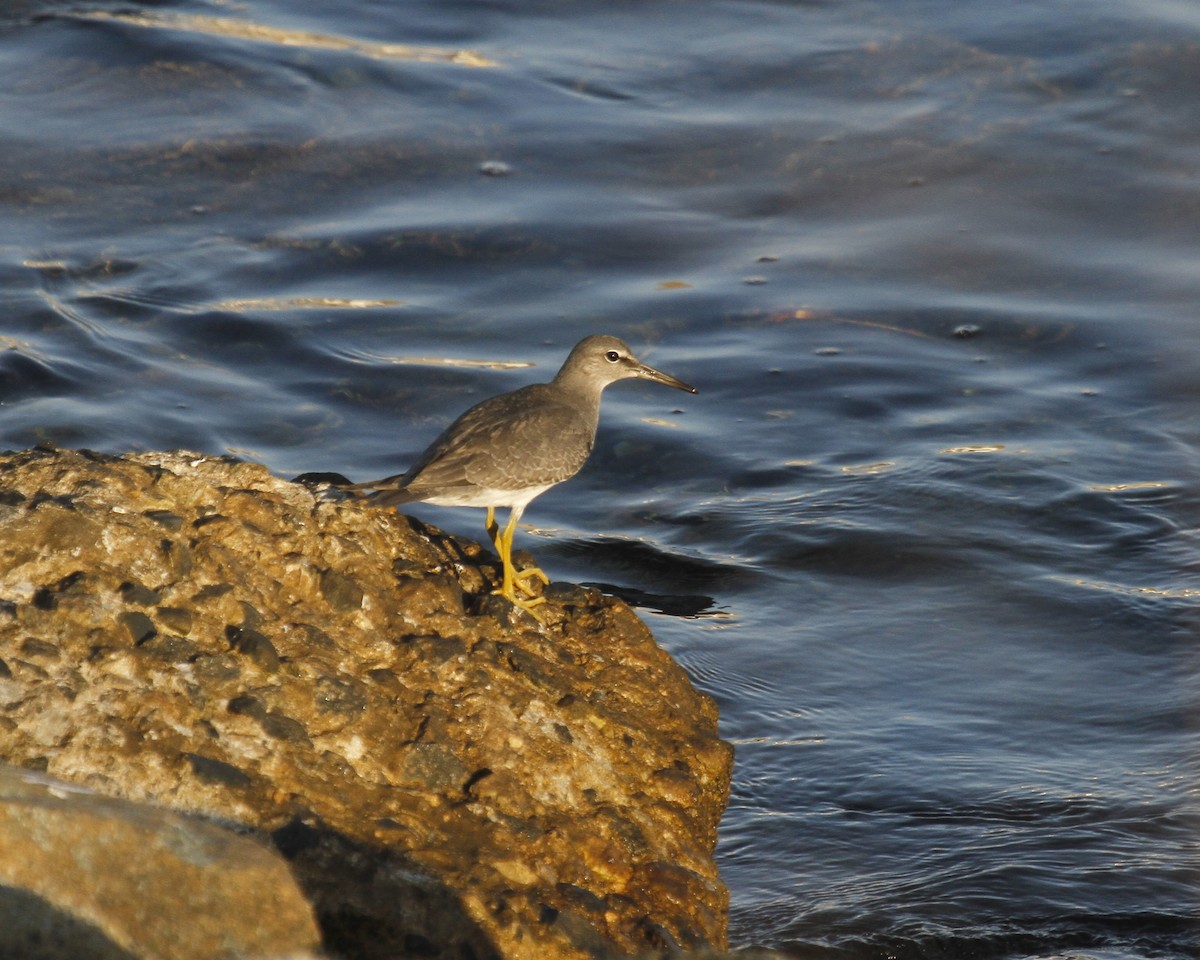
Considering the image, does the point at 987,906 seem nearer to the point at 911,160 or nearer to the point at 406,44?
the point at 911,160

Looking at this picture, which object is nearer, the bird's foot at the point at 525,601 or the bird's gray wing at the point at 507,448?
the bird's foot at the point at 525,601

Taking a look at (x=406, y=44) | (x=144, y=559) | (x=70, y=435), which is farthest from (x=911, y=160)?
(x=144, y=559)

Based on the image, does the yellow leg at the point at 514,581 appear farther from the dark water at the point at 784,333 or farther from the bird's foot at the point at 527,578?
the dark water at the point at 784,333

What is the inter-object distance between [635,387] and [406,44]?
18.5ft

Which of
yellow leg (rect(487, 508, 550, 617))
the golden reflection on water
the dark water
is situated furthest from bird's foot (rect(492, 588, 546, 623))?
the golden reflection on water

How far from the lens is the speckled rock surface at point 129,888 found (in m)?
2.80

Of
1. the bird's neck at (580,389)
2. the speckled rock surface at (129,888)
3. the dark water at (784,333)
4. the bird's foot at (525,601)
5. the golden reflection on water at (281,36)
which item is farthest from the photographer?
the golden reflection on water at (281,36)

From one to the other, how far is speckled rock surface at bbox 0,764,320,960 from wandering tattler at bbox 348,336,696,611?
1990mm

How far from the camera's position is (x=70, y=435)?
7965 mm

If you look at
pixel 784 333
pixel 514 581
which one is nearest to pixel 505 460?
pixel 514 581

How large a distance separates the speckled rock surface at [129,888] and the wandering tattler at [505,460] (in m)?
A: 1.99

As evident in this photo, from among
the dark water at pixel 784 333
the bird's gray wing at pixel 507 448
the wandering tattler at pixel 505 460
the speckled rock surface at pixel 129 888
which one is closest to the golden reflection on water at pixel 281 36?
the dark water at pixel 784 333

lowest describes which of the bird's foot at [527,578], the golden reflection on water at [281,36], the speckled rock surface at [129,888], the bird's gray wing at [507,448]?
the bird's foot at [527,578]

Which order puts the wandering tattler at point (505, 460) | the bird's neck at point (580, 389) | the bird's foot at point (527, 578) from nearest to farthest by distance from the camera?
1. the bird's foot at point (527, 578)
2. the wandering tattler at point (505, 460)
3. the bird's neck at point (580, 389)
